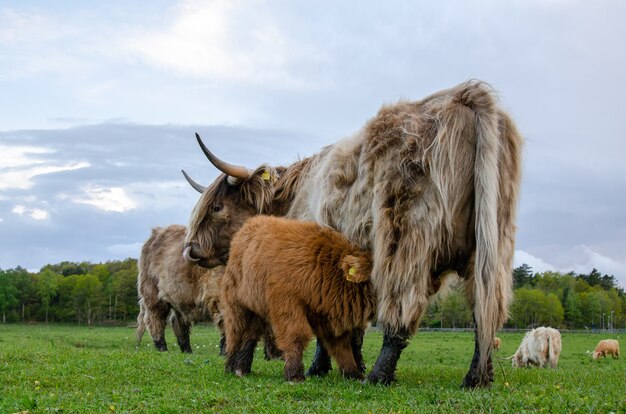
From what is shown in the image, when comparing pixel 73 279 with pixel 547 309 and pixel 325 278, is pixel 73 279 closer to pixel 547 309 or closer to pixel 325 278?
pixel 547 309

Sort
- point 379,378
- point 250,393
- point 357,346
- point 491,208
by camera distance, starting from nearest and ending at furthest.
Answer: point 250,393, point 491,208, point 379,378, point 357,346

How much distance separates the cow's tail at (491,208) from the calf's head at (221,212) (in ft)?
15.6

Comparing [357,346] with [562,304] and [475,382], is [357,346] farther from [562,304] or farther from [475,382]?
[562,304]

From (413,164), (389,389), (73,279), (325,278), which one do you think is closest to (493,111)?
(413,164)

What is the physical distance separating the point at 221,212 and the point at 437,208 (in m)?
5.53

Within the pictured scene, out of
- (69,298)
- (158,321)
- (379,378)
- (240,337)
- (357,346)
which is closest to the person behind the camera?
(379,378)

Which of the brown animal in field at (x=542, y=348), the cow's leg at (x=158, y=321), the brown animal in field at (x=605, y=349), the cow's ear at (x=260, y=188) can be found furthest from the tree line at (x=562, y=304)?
the cow's ear at (x=260, y=188)

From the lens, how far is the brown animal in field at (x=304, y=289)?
22.5 ft

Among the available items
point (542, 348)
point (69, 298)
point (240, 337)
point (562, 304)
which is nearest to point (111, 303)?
point (69, 298)

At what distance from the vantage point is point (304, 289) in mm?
6887

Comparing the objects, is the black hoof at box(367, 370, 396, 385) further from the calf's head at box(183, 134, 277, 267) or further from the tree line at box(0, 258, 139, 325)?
the tree line at box(0, 258, 139, 325)

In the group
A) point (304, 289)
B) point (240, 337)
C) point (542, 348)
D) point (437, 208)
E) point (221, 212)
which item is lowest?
point (542, 348)

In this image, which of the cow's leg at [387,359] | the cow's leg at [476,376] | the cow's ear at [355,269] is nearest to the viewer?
the cow's leg at [476,376]

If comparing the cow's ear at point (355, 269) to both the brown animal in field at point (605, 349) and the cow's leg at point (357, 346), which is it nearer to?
the cow's leg at point (357, 346)
